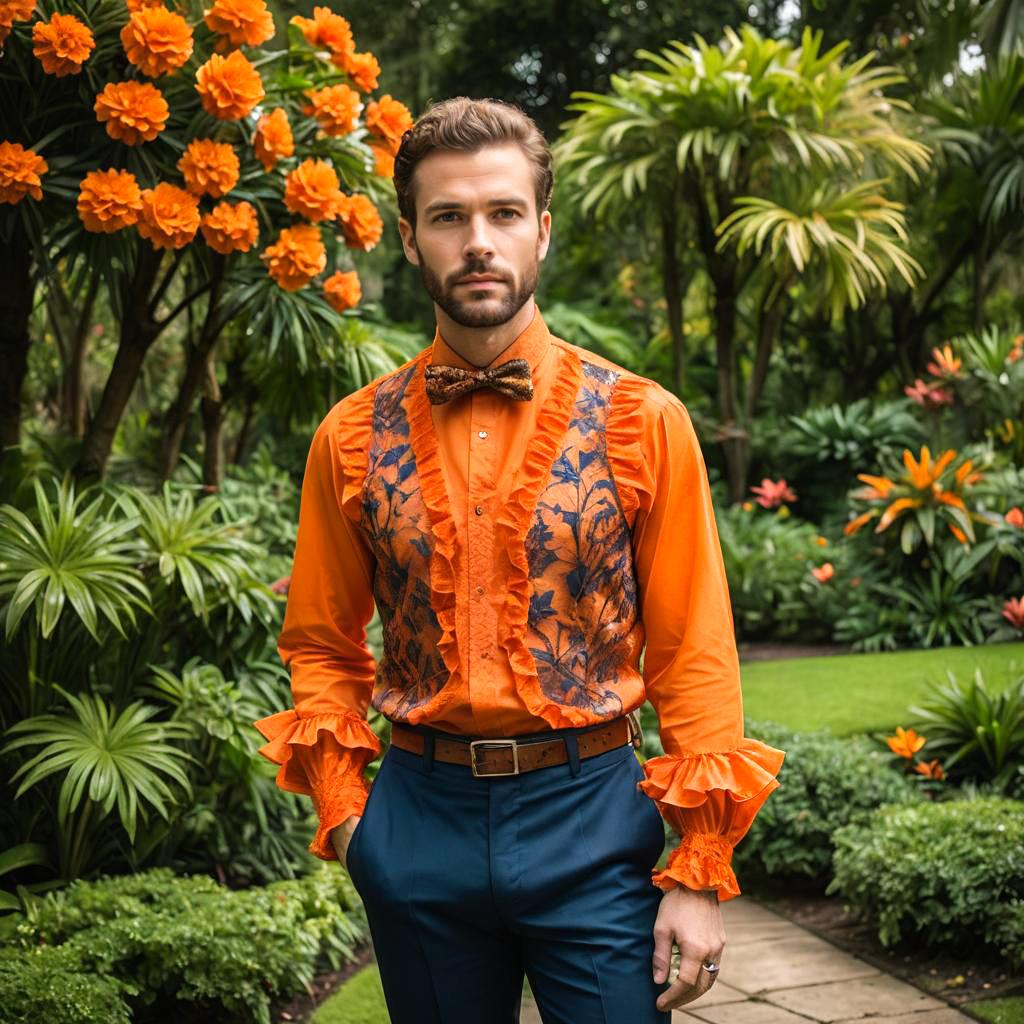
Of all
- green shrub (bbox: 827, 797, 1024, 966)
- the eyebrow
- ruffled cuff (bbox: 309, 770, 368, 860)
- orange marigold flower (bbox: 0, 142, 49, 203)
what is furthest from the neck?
green shrub (bbox: 827, 797, 1024, 966)

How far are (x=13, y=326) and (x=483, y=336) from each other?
2744 millimetres

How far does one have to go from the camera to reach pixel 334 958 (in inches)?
148

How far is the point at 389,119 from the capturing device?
13.5 feet

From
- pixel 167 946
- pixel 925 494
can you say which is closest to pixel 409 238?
pixel 167 946

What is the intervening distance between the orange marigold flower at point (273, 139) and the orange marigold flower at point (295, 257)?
0.22 metres

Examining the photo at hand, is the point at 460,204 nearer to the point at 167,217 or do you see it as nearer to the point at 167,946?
the point at 167,217

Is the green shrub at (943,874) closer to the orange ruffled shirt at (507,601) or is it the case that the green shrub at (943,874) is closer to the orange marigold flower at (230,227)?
the orange ruffled shirt at (507,601)

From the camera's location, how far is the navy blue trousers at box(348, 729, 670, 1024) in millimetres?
1711

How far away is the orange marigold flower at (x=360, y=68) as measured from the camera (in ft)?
13.4

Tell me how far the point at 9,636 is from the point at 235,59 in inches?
68.5

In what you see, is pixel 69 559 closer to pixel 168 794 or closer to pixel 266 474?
pixel 168 794

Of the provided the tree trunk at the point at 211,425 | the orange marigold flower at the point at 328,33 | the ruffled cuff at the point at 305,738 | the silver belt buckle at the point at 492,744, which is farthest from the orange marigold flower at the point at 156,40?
the silver belt buckle at the point at 492,744

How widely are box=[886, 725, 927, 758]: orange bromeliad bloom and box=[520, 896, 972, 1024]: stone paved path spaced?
925mm

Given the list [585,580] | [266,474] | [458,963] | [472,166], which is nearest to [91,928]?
[458,963]
